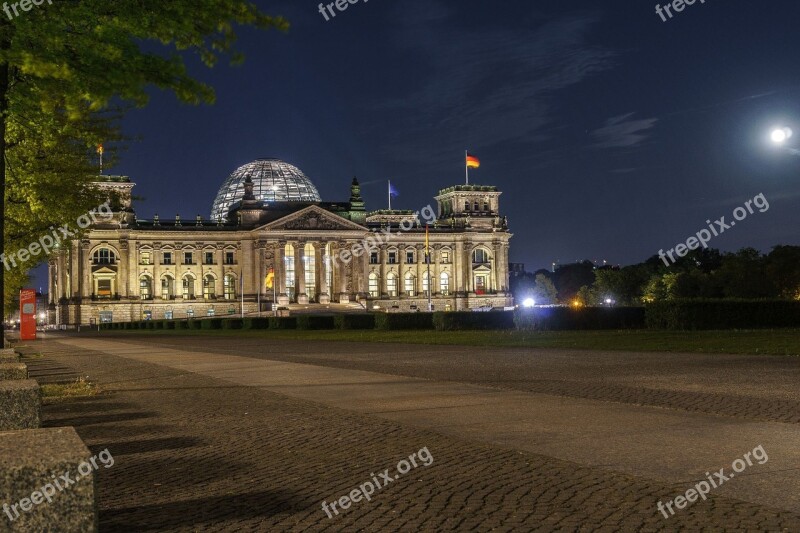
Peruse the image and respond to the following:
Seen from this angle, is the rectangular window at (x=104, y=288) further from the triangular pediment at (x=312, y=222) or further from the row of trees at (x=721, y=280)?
the row of trees at (x=721, y=280)

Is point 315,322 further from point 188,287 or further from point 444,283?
point 444,283

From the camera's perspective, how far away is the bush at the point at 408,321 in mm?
61469

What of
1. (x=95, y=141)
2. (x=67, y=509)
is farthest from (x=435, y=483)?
(x=95, y=141)

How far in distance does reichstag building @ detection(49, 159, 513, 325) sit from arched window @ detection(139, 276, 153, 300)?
0.60ft

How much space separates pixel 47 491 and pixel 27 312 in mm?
63531

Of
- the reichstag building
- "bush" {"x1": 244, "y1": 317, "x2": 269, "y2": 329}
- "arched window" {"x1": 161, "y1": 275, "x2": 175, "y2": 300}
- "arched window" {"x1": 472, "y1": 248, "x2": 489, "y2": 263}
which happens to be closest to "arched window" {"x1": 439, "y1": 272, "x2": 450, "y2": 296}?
the reichstag building

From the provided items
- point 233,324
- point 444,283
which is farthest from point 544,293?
point 233,324

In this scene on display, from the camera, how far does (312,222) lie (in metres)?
162

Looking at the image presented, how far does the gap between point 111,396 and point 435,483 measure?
12.6 m

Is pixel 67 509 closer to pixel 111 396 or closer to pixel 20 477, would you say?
pixel 20 477

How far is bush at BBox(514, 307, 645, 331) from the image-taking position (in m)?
48.1

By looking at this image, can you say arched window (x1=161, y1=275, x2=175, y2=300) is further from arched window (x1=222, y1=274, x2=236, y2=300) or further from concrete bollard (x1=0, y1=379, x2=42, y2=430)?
concrete bollard (x1=0, y1=379, x2=42, y2=430)

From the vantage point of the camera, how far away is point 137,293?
158000mm

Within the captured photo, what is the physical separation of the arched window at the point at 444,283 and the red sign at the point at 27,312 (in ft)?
371
